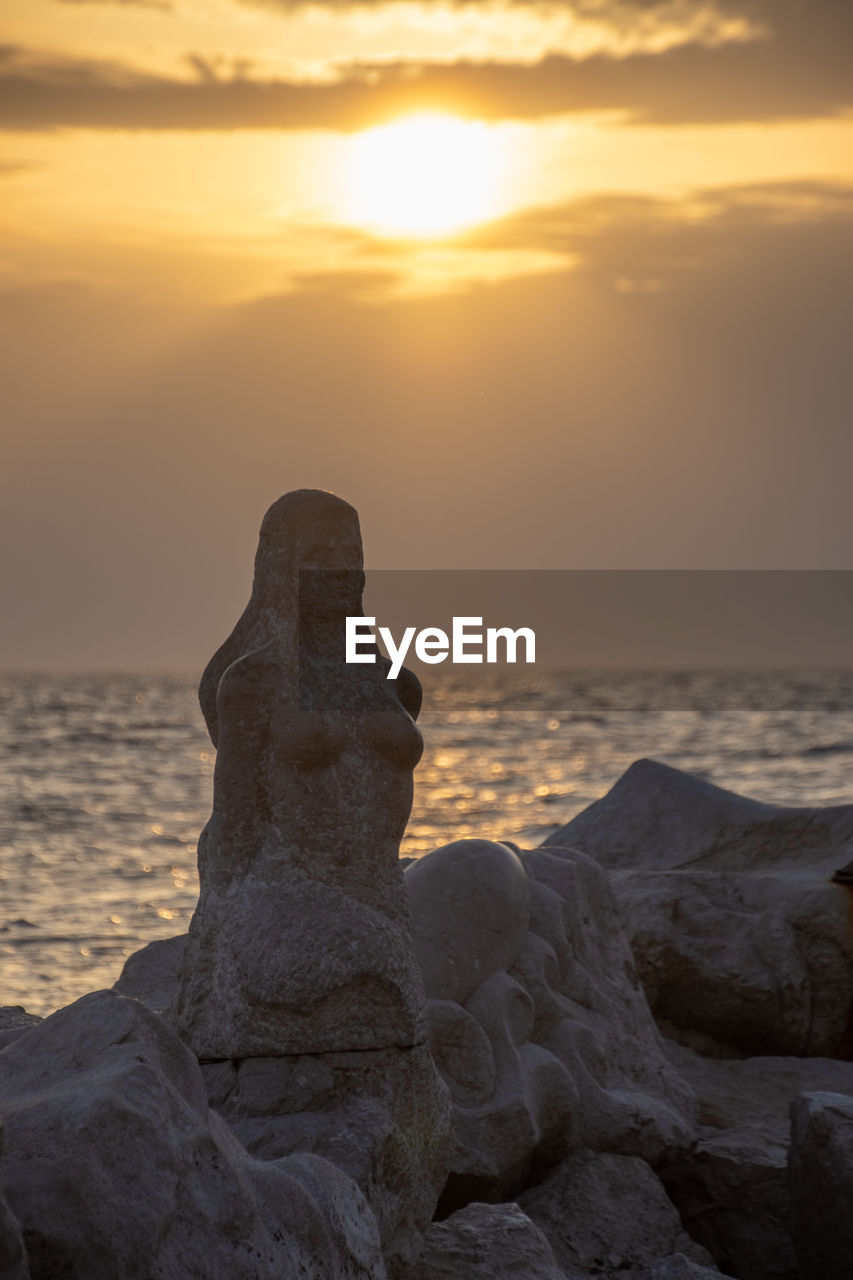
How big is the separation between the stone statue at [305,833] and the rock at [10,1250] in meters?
1.86

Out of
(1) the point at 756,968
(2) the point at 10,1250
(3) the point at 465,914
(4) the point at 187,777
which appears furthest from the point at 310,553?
(4) the point at 187,777

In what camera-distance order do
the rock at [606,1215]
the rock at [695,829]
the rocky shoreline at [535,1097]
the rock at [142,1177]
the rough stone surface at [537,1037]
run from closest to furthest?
the rock at [142,1177] < the rocky shoreline at [535,1097] < the rock at [606,1215] < the rough stone surface at [537,1037] < the rock at [695,829]

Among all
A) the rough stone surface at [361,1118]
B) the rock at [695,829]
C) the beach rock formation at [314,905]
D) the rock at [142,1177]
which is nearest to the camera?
the rock at [142,1177]

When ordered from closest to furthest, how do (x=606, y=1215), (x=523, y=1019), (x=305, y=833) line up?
(x=305, y=833), (x=606, y=1215), (x=523, y=1019)

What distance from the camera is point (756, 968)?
868 centimetres

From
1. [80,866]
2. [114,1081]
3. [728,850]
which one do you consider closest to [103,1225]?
[114,1081]

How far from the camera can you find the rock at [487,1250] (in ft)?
17.6

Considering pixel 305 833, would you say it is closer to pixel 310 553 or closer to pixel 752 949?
pixel 310 553

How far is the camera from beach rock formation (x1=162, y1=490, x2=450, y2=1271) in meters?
5.40

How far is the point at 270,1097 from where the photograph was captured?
5.41 metres

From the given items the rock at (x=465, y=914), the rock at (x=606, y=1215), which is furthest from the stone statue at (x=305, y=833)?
the rock at (x=606, y=1215)

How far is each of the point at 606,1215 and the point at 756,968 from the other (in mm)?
2429

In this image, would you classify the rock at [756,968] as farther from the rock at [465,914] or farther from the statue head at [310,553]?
the statue head at [310,553]

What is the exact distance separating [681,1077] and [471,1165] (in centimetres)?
194
